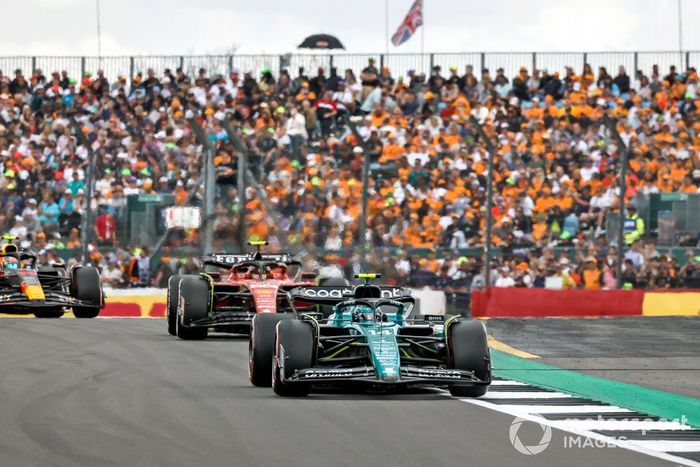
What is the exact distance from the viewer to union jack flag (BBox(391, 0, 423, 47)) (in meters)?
39.5

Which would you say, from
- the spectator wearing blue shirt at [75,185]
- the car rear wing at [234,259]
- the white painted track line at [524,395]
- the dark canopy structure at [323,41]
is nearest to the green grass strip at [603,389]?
the white painted track line at [524,395]

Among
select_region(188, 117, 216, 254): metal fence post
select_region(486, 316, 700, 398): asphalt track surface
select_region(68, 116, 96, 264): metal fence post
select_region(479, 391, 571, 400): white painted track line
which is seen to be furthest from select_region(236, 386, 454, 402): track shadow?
select_region(68, 116, 96, 264): metal fence post

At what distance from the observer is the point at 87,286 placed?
2555 centimetres

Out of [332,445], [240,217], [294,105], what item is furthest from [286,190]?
[332,445]

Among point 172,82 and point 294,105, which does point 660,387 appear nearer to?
point 294,105

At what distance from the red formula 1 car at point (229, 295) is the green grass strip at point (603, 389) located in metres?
3.97

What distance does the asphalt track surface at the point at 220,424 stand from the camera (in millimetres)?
8852

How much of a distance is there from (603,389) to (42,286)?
14250mm

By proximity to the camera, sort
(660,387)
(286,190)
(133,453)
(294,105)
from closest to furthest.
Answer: (133,453)
(660,387)
(286,190)
(294,105)

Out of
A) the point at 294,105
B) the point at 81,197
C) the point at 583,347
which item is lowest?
the point at 583,347

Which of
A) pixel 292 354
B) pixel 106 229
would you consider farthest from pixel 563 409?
pixel 106 229

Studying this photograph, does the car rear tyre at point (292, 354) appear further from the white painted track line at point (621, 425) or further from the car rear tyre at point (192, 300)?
the car rear tyre at point (192, 300)

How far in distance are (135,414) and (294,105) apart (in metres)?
23.5

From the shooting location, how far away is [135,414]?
11219 mm
